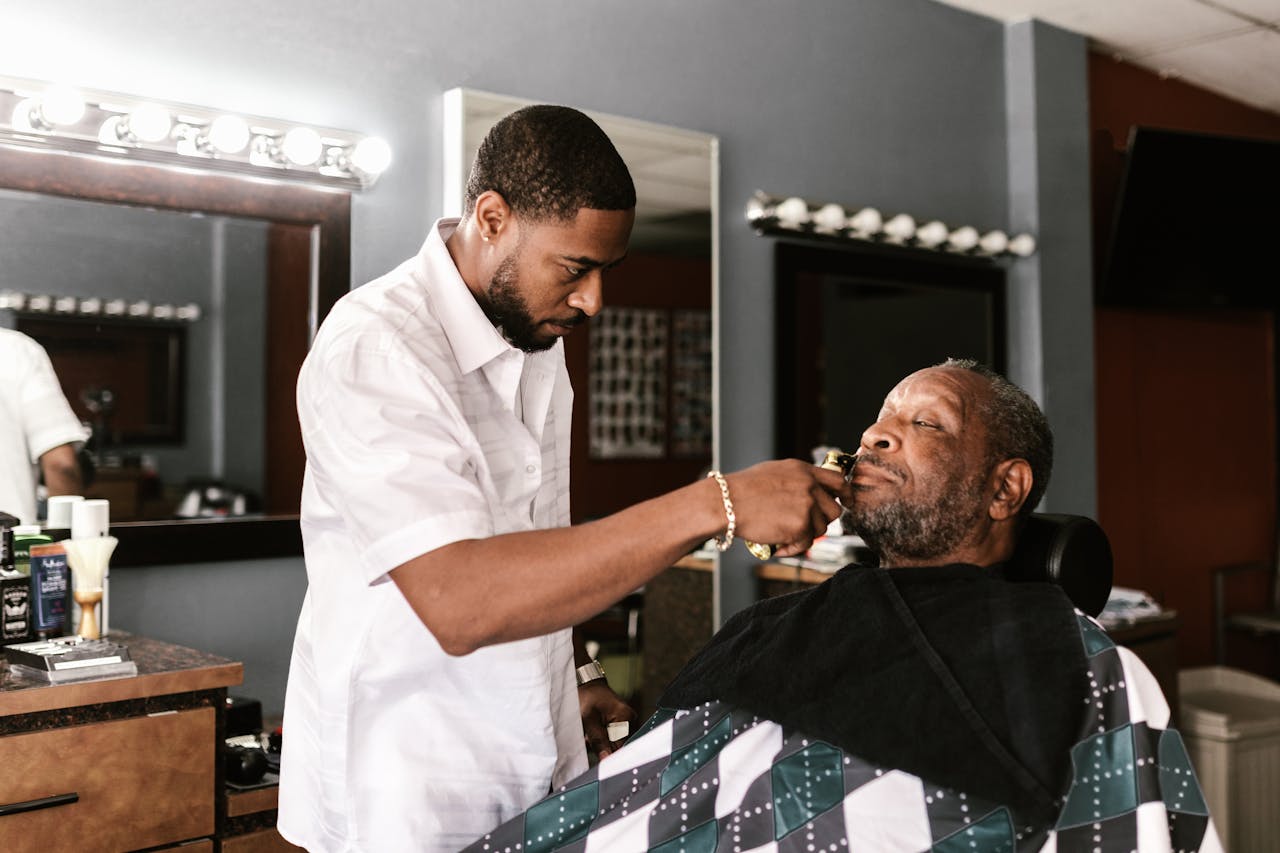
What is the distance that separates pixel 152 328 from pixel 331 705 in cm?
119

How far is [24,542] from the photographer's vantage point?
2.00 metres

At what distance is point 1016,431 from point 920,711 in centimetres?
49

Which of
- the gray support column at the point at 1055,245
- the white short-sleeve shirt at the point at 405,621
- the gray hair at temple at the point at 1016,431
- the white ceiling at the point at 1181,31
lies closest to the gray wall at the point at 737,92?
the gray support column at the point at 1055,245

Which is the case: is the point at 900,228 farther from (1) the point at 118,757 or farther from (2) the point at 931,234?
(1) the point at 118,757

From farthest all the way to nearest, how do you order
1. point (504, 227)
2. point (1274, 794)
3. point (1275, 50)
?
point (1275, 50)
point (1274, 794)
point (504, 227)

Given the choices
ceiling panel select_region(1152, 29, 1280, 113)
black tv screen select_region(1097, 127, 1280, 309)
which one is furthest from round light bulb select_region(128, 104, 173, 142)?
ceiling panel select_region(1152, 29, 1280, 113)

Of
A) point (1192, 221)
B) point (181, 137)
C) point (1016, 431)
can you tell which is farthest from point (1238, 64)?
point (181, 137)

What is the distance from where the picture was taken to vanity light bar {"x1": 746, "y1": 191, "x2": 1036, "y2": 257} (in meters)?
3.09

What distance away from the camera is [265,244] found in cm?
236

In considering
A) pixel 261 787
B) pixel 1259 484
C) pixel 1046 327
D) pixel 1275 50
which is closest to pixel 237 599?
pixel 261 787

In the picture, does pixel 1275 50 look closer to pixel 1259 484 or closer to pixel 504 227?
pixel 1259 484

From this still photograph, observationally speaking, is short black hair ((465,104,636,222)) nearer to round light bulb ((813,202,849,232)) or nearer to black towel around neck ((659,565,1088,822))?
black towel around neck ((659,565,1088,822))

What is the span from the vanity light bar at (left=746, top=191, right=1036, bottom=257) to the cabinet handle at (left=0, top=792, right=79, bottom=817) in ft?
6.72

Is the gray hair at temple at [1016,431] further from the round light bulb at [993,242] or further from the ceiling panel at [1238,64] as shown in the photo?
the ceiling panel at [1238,64]
